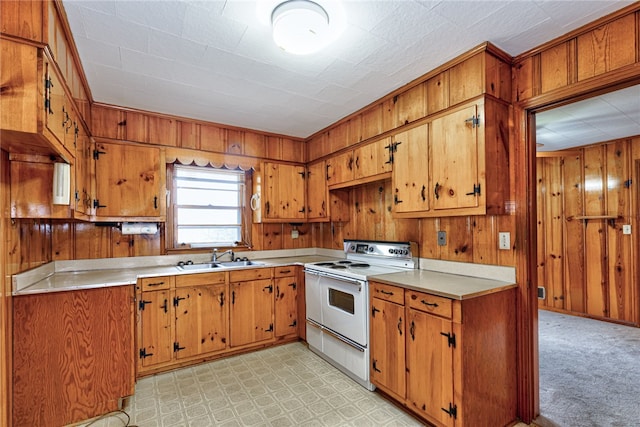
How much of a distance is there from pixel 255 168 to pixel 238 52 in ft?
6.01

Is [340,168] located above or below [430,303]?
above

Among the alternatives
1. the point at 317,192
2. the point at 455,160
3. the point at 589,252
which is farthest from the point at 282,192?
the point at 589,252

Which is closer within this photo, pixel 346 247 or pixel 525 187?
pixel 525 187

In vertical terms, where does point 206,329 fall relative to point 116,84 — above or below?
below

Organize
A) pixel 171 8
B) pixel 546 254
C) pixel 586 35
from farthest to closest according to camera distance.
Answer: pixel 546 254, pixel 586 35, pixel 171 8

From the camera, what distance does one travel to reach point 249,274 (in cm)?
326

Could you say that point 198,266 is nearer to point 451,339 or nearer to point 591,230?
point 451,339

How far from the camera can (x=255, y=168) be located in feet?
12.5

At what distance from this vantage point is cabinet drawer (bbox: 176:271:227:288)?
2.88m

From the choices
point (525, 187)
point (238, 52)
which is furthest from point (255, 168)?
point (525, 187)

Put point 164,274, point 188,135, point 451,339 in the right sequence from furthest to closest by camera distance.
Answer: point 188,135
point 164,274
point 451,339

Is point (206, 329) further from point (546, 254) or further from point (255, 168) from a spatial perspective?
point (546, 254)

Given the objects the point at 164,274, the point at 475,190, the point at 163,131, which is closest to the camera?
the point at 475,190

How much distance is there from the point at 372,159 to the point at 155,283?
2346 millimetres
